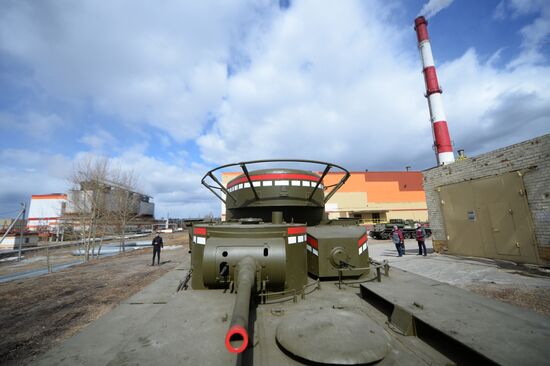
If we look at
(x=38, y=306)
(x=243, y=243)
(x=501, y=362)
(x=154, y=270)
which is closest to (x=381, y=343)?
(x=501, y=362)

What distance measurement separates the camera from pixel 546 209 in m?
9.06

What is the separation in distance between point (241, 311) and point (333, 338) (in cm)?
87

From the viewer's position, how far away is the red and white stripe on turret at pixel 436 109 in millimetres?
25531

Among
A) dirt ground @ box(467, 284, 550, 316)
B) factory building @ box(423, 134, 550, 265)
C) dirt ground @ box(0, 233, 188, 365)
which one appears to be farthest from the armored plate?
factory building @ box(423, 134, 550, 265)

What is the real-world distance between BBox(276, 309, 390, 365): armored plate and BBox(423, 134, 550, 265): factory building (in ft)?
37.8

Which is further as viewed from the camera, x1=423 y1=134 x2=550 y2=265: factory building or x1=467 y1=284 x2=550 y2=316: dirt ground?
x1=423 y1=134 x2=550 y2=265: factory building

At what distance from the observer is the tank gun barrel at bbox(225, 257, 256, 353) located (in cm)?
173

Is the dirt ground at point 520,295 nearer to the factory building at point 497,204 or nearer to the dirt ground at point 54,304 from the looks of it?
the factory building at point 497,204

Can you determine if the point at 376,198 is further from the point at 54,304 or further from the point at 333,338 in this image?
the point at 333,338

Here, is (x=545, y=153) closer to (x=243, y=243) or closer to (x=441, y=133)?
(x=243, y=243)

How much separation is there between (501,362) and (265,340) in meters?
1.85

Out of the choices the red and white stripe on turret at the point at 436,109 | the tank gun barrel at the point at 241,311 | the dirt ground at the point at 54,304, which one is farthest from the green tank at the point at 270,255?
the red and white stripe on turret at the point at 436,109

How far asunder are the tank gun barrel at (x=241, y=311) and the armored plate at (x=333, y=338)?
0.50 m

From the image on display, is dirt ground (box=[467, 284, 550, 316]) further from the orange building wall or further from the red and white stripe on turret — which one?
the orange building wall
